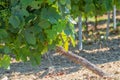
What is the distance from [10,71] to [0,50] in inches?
130

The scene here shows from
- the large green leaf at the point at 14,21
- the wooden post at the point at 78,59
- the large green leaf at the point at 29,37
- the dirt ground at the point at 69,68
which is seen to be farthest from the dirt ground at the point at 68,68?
the large green leaf at the point at 14,21

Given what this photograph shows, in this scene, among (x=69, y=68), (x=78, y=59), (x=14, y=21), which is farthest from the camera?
(x=69, y=68)

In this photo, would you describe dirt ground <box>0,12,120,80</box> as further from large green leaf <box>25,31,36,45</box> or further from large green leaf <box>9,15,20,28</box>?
large green leaf <box>9,15,20,28</box>

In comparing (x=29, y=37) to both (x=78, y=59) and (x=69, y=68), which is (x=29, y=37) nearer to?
(x=78, y=59)

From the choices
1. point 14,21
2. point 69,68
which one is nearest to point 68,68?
point 69,68

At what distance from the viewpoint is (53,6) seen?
229 cm

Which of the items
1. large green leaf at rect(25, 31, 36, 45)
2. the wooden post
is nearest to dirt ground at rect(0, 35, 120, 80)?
the wooden post

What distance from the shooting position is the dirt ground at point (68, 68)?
5.14 m

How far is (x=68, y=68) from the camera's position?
560cm

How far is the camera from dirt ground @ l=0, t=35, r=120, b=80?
5141 millimetres

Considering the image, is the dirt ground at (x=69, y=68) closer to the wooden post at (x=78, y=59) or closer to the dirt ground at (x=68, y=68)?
the dirt ground at (x=68, y=68)

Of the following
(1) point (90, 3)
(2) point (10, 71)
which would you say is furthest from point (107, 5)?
(2) point (10, 71)

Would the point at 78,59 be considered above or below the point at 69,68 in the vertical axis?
above

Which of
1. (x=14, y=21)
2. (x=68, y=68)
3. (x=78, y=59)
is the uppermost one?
(x=14, y=21)
